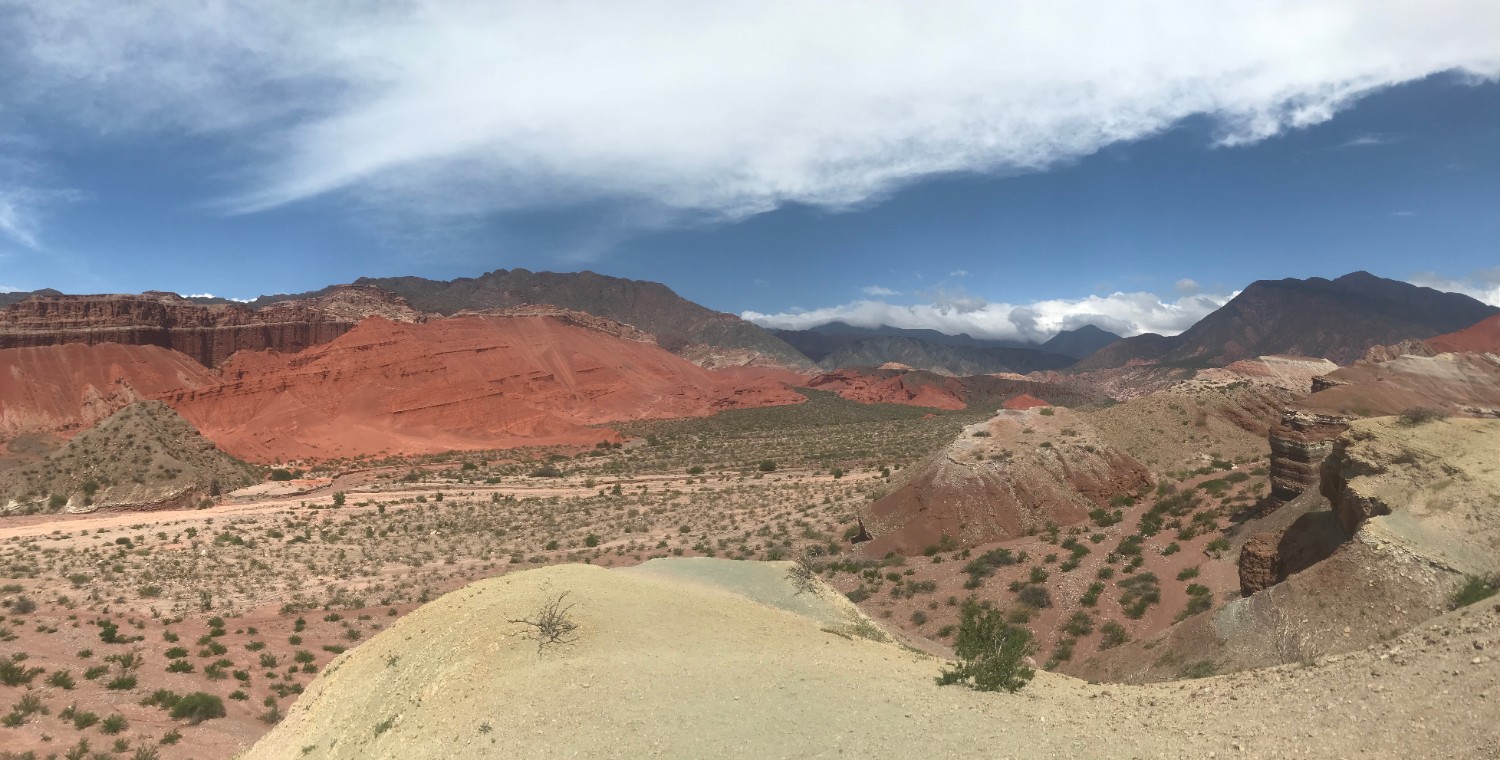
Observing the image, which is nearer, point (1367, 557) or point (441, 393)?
point (1367, 557)

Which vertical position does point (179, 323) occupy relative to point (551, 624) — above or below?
above

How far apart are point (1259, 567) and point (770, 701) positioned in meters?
9.81

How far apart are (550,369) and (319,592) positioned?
90.8 metres

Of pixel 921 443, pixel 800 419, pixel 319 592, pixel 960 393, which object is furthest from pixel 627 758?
pixel 960 393

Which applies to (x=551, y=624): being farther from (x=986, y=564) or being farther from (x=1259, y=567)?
(x=986, y=564)

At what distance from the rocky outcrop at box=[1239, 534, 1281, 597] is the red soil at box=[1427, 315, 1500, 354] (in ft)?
335

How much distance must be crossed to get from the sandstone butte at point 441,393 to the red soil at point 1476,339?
275 ft

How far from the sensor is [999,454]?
24250mm

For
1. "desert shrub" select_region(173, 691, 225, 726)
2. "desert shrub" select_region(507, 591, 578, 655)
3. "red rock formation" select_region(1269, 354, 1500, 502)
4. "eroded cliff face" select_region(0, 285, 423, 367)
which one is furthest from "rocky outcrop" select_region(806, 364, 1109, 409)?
"desert shrub" select_region(507, 591, 578, 655)

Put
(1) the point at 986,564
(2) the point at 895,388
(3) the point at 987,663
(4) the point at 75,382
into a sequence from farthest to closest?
1. (2) the point at 895,388
2. (4) the point at 75,382
3. (1) the point at 986,564
4. (3) the point at 987,663

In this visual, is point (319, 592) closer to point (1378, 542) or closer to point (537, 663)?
point (537, 663)

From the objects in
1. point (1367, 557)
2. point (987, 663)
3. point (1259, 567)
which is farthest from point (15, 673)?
point (1259, 567)

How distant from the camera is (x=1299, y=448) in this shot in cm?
1827

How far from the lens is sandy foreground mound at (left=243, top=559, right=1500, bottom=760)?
6.77 m
